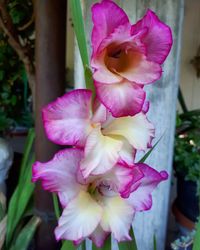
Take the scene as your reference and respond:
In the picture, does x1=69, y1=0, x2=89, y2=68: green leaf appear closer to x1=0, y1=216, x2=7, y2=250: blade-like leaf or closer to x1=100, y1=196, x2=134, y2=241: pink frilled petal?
x1=100, y1=196, x2=134, y2=241: pink frilled petal

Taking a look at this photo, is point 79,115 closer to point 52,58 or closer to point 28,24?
point 52,58

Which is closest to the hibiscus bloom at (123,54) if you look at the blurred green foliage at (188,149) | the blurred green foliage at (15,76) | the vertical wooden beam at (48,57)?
the vertical wooden beam at (48,57)

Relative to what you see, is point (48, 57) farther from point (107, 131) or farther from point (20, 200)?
point (107, 131)

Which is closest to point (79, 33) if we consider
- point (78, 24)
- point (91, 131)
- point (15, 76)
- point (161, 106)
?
point (78, 24)

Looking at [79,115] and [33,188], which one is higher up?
[79,115]

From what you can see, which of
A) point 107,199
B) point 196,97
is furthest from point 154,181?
point 196,97

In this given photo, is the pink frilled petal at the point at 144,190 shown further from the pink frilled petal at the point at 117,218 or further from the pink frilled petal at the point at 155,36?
the pink frilled petal at the point at 155,36

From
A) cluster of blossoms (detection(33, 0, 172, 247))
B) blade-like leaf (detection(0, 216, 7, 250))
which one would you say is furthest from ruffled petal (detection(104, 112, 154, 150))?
blade-like leaf (detection(0, 216, 7, 250))
